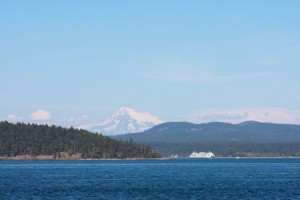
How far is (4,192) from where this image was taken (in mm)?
100562

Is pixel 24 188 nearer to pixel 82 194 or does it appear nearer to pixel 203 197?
pixel 82 194

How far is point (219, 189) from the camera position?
109062 mm

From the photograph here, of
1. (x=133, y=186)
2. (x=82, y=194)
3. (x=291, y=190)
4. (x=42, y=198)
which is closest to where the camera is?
(x=42, y=198)

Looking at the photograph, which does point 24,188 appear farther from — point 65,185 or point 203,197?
point 203,197

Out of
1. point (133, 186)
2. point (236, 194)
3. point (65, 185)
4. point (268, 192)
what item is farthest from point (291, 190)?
point (65, 185)

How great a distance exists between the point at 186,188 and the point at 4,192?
29.1 metres

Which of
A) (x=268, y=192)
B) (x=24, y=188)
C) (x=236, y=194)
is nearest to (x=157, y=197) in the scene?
(x=236, y=194)

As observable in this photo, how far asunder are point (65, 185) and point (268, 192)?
117 ft

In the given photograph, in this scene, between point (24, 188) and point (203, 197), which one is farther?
point (24, 188)

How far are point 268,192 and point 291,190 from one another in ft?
16.6

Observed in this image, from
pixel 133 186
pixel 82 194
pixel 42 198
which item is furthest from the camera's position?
pixel 133 186

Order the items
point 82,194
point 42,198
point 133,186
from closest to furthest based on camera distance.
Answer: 1. point 42,198
2. point 82,194
3. point 133,186

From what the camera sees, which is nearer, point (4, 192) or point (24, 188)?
point (4, 192)

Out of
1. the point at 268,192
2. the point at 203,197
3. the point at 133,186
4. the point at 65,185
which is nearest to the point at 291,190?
the point at 268,192
